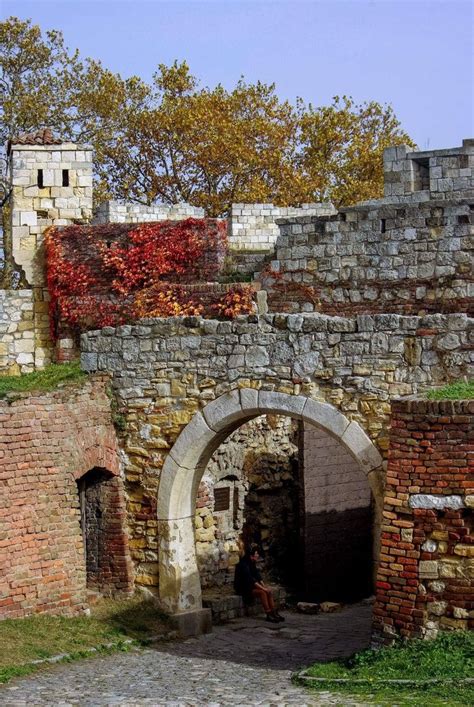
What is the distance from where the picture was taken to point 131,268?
1867 centimetres

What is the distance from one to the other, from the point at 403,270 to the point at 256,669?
5784mm

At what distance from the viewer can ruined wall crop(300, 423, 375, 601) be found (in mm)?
19375

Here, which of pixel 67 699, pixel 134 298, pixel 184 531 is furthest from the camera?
pixel 134 298

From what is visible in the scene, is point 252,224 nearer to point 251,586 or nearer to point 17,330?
point 17,330

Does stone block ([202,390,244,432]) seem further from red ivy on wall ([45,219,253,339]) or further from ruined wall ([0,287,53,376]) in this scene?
ruined wall ([0,287,53,376])

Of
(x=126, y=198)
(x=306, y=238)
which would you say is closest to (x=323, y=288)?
(x=306, y=238)

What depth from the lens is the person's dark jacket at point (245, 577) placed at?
1712 cm

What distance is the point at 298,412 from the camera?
47.0 feet

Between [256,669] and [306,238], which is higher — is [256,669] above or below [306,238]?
below

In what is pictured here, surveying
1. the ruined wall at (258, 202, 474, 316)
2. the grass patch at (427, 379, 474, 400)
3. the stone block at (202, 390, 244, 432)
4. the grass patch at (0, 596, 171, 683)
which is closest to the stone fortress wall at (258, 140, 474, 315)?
the ruined wall at (258, 202, 474, 316)

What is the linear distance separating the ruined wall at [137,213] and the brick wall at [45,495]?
8.39m

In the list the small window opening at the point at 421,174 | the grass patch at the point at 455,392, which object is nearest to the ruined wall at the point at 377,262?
the grass patch at the point at 455,392

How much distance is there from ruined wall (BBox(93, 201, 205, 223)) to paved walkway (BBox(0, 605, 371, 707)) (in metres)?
8.87

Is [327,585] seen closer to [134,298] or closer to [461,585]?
[134,298]
